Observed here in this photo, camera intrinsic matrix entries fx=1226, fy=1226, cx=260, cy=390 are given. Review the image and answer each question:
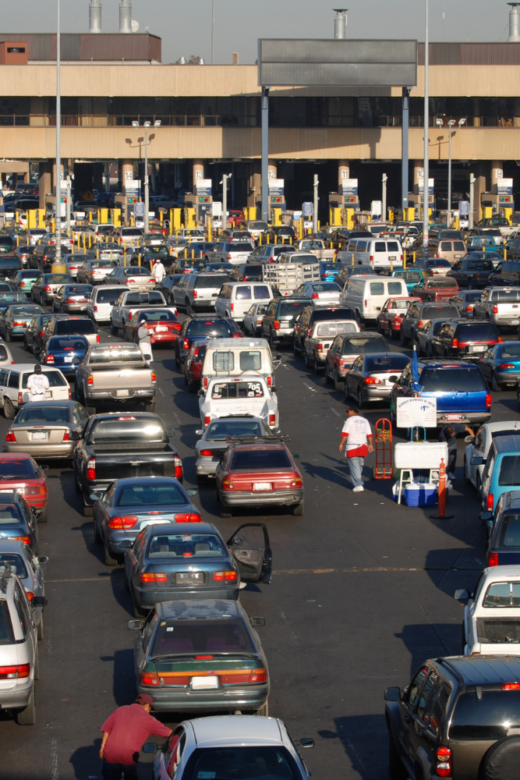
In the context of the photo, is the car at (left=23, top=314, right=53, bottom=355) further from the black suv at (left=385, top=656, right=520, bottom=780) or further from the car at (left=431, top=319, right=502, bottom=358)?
the black suv at (left=385, top=656, right=520, bottom=780)

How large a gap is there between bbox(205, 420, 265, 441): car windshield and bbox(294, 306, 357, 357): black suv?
41.3 feet

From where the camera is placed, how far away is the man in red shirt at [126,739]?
941 centimetres

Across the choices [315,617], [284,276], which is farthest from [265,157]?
[315,617]

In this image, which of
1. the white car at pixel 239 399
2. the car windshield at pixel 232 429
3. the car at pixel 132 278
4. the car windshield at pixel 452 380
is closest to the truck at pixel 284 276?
the car at pixel 132 278

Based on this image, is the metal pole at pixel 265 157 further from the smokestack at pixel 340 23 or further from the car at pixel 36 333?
the car at pixel 36 333

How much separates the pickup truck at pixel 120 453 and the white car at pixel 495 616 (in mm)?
8613

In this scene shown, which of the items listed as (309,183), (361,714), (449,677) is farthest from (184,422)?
(309,183)

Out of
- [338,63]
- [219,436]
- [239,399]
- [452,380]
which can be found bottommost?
[219,436]

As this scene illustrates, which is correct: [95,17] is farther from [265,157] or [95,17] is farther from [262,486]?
[262,486]

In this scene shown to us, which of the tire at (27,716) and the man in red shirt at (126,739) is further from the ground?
the man in red shirt at (126,739)

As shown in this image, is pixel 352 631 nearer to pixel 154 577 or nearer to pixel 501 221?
pixel 154 577

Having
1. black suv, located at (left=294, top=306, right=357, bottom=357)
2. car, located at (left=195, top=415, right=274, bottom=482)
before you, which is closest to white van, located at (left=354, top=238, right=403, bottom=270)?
Answer: black suv, located at (left=294, top=306, right=357, bottom=357)

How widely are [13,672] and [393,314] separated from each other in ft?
96.4

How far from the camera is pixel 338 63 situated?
85562mm
